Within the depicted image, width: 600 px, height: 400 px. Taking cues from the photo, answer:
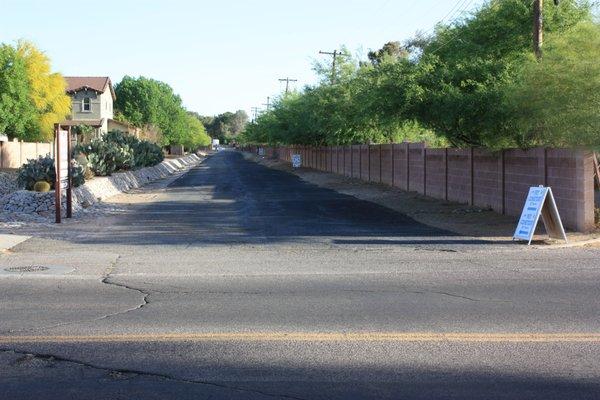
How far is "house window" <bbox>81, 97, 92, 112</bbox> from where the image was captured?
83.7m

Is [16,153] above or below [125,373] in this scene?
above

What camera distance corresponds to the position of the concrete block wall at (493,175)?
17219mm

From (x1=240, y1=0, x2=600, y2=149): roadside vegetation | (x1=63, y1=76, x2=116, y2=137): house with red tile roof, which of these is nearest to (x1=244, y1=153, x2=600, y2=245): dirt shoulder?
(x1=240, y1=0, x2=600, y2=149): roadside vegetation

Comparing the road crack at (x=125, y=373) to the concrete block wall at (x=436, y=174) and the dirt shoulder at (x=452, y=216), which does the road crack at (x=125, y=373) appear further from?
the concrete block wall at (x=436, y=174)

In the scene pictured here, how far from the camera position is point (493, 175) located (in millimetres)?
22750

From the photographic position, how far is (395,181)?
1416 inches

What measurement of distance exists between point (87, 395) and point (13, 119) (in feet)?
151

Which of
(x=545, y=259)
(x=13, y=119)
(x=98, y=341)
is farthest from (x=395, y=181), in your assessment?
(x=98, y=341)

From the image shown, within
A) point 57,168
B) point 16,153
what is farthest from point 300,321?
point 16,153

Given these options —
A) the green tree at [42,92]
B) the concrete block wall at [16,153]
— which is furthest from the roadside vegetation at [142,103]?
the concrete block wall at [16,153]

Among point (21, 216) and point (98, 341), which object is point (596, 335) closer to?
point (98, 341)

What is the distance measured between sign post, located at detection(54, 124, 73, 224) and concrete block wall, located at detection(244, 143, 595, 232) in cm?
1245

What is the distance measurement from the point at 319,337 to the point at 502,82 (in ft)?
52.5

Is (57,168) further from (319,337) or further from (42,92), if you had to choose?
(42,92)
